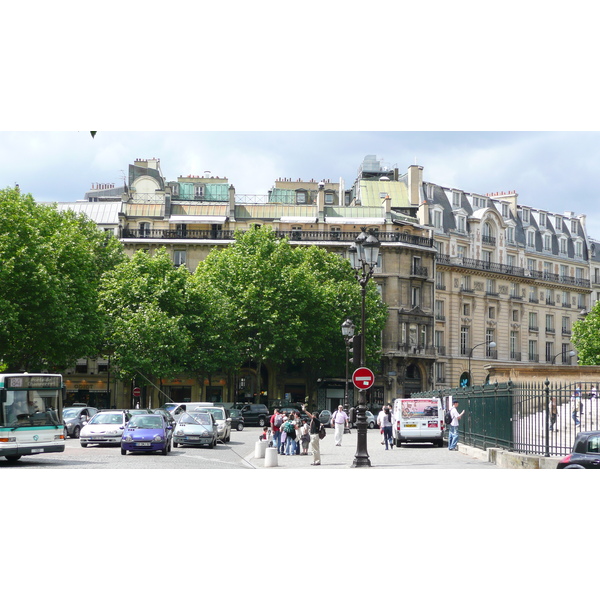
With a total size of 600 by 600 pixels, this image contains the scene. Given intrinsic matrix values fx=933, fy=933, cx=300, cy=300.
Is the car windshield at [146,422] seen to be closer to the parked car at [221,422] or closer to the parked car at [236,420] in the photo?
the parked car at [221,422]

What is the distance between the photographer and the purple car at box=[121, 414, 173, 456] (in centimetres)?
2856

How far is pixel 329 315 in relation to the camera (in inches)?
2491

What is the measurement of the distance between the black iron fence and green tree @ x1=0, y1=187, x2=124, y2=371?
23.5m

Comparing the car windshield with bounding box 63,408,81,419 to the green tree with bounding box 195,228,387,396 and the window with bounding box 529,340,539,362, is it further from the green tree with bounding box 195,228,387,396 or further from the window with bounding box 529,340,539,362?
the window with bounding box 529,340,539,362

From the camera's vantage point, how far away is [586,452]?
1552 cm

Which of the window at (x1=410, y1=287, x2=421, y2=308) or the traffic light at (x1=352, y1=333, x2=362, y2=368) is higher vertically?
the window at (x1=410, y1=287, x2=421, y2=308)

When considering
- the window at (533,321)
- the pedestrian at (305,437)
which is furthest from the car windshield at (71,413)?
the window at (533,321)

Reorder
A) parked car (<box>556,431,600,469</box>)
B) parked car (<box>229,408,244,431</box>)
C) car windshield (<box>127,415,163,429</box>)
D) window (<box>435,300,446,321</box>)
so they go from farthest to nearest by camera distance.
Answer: window (<box>435,300,446,321</box>) → parked car (<box>229,408,244,431</box>) → car windshield (<box>127,415,163,429</box>) → parked car (<box>556,431,600,469</box>)

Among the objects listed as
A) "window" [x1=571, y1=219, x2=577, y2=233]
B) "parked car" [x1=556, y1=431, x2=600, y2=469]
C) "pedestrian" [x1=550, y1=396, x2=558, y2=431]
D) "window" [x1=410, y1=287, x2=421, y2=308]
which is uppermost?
"window" [x1=571, y1=219, x2=577, y2=233]

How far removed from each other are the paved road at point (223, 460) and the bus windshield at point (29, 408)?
1.10 meters

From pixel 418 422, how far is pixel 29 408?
15.1 metres

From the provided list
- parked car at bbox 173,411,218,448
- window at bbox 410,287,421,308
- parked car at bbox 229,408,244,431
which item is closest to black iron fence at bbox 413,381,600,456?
parked car at bbox 173,411,218,448

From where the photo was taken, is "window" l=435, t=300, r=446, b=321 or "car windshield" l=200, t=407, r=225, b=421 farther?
"window" l=435, t=300, r=446, b=321

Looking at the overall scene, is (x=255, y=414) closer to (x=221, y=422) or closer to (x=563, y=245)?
(x=221, y=422)
